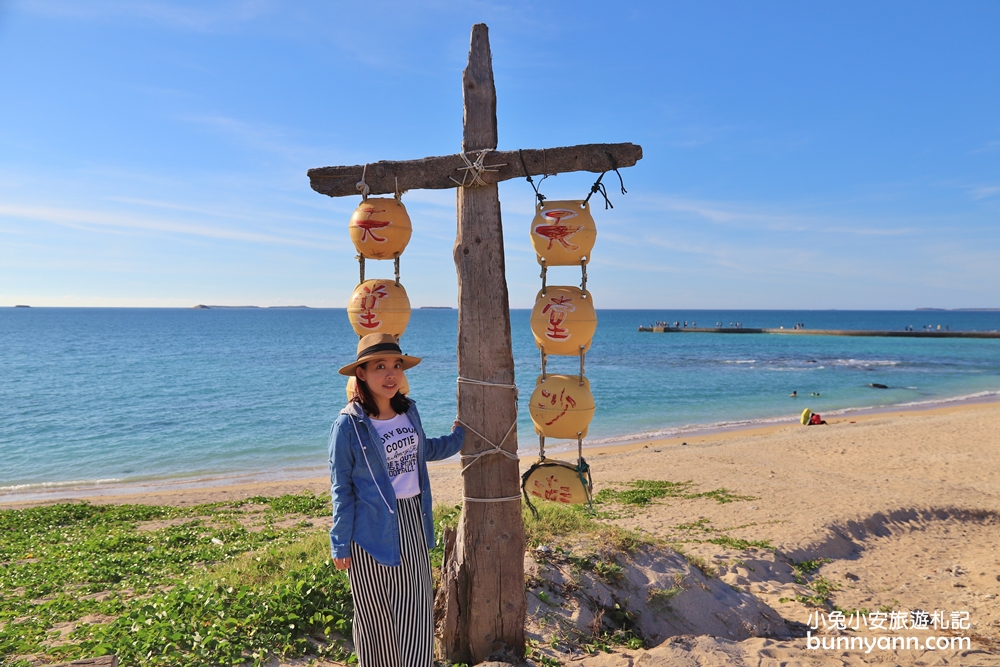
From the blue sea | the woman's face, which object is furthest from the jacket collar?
the blue sea

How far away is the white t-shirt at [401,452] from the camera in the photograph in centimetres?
297

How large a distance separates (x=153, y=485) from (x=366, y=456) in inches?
546

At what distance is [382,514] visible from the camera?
2.83 m

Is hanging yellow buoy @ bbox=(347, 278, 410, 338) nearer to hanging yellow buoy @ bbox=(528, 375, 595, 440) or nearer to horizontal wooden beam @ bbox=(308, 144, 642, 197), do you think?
horizontal wooden beam @ bbox=(308, 144, 642, 197)

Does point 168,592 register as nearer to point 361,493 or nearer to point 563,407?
point 361,493

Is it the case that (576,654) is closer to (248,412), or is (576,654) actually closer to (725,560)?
(725,560)

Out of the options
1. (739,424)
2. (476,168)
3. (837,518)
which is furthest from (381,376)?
(739,424)

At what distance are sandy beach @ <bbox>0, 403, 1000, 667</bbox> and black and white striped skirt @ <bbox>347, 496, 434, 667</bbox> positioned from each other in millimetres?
1751

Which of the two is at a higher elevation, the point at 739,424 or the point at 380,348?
the point at 380,348

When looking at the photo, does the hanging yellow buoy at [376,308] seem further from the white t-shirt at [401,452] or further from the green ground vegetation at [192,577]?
the green ground vegetation at [192,577]

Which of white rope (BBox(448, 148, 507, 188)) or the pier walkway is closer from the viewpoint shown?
white rope (BBox(448, 148, 507, 188))

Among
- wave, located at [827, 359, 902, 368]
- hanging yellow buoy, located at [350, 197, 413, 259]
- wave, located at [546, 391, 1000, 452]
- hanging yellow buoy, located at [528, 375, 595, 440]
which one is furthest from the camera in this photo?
wave, located at [827, 359, 902, 368]

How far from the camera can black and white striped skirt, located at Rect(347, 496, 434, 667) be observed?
288cm

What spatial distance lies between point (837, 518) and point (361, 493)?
7255mm
